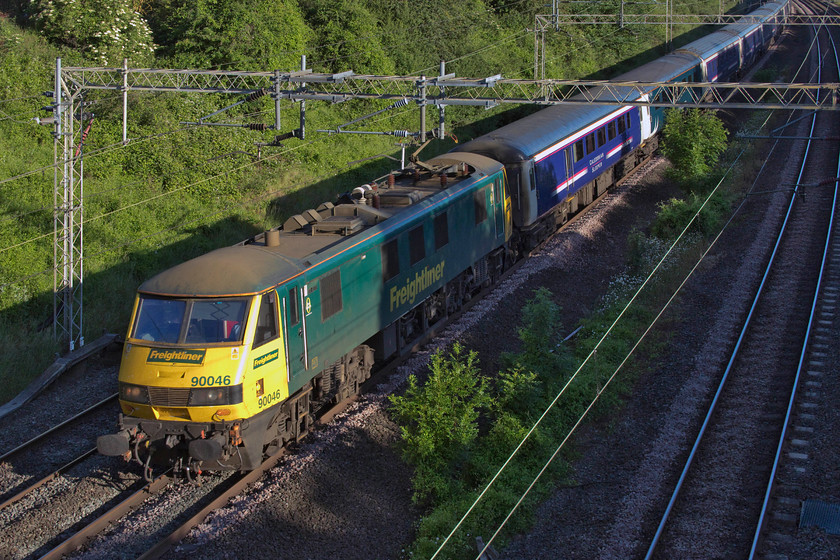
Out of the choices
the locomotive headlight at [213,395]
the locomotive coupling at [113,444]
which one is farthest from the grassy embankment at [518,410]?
the locomotive coupling at [113,444]

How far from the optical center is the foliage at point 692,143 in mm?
27859

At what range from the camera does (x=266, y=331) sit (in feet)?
39.2

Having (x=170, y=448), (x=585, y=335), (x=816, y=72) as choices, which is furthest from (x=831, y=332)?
(x=816, y=72)

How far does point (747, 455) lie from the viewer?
42.5 ft

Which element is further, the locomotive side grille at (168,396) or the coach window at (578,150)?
the coach window at (578,150)

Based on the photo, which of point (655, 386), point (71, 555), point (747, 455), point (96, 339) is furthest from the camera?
point (96, 339)

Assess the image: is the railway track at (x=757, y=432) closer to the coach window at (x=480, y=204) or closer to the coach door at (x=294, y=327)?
the coach door at (x=294, y=327)

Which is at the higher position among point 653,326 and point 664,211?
point 664,211

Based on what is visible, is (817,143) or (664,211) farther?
(817,143)

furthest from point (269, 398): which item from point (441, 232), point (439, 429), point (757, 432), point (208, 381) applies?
point (757, 432)

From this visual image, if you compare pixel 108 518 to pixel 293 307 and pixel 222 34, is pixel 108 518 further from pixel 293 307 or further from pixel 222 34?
pixel 222 34

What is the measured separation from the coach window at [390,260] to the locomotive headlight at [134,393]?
194 inches

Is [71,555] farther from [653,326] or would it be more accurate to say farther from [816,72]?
[816,72]

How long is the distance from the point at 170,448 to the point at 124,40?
2357 centimetres
